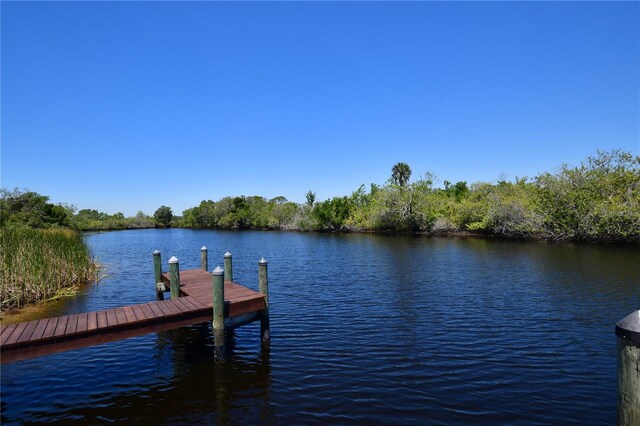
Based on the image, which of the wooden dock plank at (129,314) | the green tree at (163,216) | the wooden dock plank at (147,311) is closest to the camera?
the wooden dock plank at (129,314)

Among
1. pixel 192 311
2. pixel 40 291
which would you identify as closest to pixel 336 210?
pixel 40 291

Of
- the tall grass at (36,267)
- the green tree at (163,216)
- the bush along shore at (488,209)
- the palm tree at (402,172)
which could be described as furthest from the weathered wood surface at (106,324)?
the green tree at (163,216)

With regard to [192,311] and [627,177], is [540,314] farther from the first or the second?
[627,177]

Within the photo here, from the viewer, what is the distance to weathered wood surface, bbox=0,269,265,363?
24.1 feet

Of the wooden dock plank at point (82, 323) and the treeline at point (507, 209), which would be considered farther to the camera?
the treeline at point (507, 209)

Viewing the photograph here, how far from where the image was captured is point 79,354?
10570 mm

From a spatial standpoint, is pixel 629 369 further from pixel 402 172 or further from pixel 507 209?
pixel 402 172

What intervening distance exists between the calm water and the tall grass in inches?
50.0

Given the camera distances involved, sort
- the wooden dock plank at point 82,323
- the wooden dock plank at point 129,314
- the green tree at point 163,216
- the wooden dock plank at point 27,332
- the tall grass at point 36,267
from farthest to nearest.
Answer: the green tree at point 163,216, the tall grass at point 36,267, the wooden dock plank at point 129,314, the wooden dock plank at point 82,323, the wooden dock plank at point 27,332

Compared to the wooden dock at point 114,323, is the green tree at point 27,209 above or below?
above

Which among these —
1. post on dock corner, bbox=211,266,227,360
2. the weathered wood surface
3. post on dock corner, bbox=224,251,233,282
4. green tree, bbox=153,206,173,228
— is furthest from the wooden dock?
green tree, bbox=153,206,173,228

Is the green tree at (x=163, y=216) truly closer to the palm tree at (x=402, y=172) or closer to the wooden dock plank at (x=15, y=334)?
the palm tree at (x=402, y=172)

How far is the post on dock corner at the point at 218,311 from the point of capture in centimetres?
948

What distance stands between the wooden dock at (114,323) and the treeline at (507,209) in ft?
127
